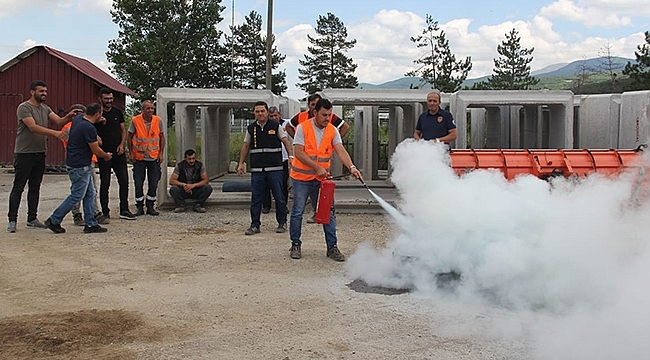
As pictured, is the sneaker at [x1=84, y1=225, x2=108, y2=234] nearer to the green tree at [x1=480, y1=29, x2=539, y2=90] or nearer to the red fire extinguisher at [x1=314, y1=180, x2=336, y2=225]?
the red fire extinguisher at [x1=314, y1=180, x2=336, y2=225]

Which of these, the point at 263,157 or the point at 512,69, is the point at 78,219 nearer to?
the point at 263,157

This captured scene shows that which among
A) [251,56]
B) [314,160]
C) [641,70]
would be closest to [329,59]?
[251,56]

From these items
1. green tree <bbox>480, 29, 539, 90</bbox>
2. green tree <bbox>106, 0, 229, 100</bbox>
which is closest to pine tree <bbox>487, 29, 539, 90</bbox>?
green tree <bbox>480, 29, 539, 90</bbox>

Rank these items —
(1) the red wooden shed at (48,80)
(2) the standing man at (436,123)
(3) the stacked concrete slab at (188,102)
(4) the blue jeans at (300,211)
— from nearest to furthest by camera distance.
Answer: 1. (4) the blue jeans at (300,211)
2. (2) the standing man at (436,123)
3. (3) the stacked concrete slab at (188,102)
4. (1) the red wooden shed at (48,80)

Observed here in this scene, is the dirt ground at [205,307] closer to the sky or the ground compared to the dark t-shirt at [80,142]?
closer to the ground

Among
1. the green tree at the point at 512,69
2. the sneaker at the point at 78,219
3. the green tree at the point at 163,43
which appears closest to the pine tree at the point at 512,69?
the green tree at the point at 512,69

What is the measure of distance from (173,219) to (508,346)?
7.65 meters

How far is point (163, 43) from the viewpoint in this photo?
4131 cm

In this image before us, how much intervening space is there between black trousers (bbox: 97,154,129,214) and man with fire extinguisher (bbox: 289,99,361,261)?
4.06 metres

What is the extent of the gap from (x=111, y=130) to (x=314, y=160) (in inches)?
172

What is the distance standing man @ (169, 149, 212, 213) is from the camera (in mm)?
12375

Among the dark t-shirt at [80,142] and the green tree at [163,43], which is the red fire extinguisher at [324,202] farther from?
the green tree at [163,43]

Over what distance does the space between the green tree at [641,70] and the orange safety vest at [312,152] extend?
25.0 m

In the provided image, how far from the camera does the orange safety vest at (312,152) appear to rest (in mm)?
8188
